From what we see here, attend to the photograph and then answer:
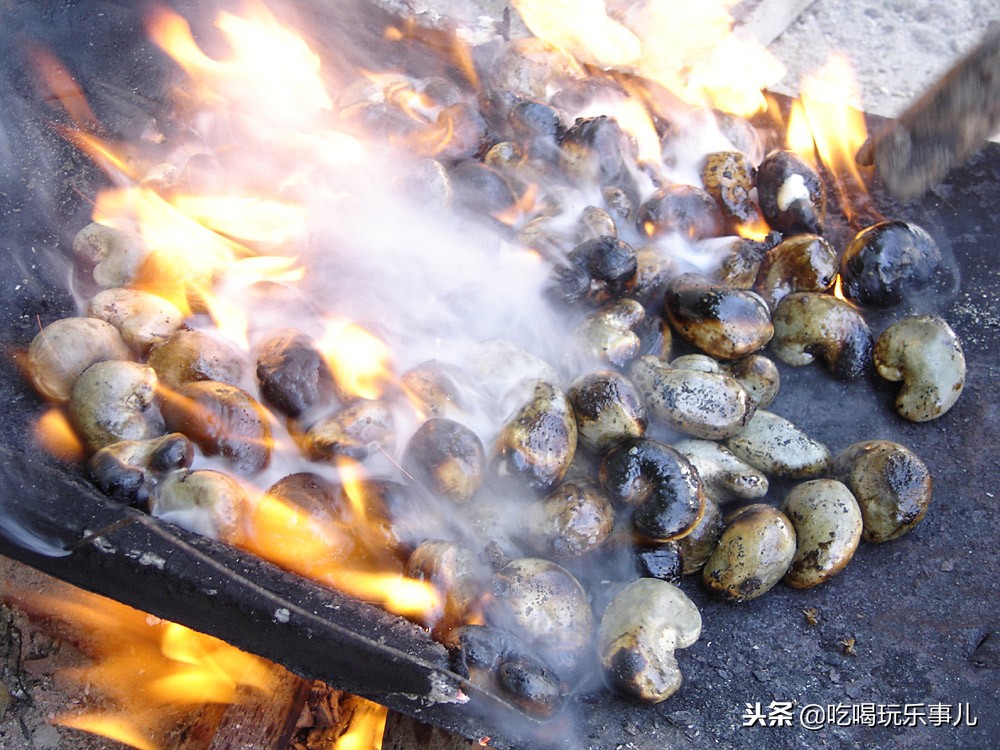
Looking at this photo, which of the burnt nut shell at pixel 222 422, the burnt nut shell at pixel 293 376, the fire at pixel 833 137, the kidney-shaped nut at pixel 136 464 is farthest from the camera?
the fire at pixel 833 137

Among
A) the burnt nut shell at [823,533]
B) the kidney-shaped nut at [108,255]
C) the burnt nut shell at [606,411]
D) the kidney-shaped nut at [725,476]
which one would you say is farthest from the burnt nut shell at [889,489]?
the kidney-shaped nut at [108,255]

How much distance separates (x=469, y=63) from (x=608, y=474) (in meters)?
2.33

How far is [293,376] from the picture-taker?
7.38ft

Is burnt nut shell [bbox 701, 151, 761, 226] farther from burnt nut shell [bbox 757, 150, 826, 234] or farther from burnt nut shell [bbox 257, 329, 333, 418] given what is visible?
burnt nut shell [bbox 257, 329, 333, 418]

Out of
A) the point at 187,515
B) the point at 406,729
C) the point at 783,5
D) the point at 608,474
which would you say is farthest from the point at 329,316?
the point at 783,5

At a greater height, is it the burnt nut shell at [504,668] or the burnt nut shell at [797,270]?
the burnt nut shell at [797,270]

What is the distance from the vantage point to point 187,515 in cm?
200

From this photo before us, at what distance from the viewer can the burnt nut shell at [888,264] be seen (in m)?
2.86

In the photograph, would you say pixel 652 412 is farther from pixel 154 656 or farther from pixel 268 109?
pixel 268 109

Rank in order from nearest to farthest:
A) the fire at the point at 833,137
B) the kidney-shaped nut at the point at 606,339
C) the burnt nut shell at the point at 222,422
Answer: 1. the burnt nut shell at the point at 222,422
2. the kidney-shaped nut at the point at 606,339
3. the fire at the point at 833,137

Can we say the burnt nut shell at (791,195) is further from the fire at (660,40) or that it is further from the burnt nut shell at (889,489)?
the burnt nut shell at (889,489)

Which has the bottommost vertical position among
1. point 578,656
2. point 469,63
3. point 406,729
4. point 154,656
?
point 154,656

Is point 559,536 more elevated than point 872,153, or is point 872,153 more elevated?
point 872,153

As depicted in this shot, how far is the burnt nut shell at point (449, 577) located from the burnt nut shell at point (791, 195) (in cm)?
182
